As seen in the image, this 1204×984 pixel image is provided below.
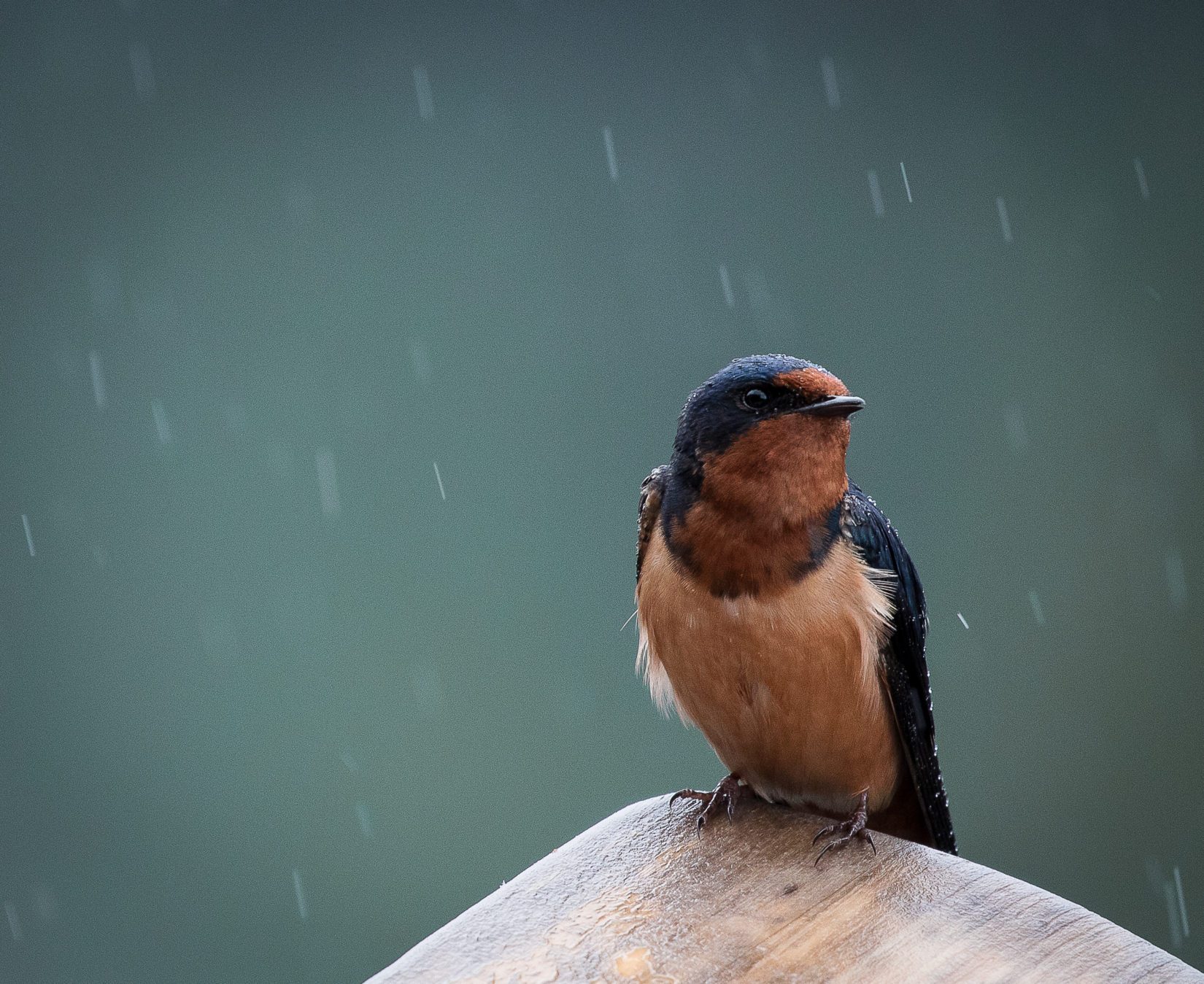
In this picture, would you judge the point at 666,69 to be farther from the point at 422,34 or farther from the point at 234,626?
the point at 234,626

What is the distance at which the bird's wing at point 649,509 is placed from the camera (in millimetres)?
1640

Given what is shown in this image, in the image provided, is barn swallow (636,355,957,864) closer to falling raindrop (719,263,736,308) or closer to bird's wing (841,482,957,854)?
bird's wing (841,482,957,854)

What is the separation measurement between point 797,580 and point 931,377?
10.0ft

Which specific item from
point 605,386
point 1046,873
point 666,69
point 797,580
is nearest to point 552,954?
point 797,580

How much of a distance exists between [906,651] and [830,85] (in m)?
3.03

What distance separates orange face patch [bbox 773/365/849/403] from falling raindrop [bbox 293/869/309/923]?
376 cm

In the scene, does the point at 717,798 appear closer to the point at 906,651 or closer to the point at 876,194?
the point at 906,651

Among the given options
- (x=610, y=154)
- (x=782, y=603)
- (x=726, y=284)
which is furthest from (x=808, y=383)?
(x=610, y=154)

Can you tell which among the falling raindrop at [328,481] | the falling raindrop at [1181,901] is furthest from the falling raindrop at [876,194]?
the falling raindrop at [1181,901]

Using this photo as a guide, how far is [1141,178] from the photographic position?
4.43 metres

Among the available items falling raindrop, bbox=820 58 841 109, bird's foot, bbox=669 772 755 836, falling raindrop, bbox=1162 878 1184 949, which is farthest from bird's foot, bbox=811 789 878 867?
falling raindrop, bbox=1162 878 1184 949

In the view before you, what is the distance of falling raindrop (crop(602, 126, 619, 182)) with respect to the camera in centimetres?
427

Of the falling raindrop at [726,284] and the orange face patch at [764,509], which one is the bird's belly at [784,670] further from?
the falling raindrop at [726,284]

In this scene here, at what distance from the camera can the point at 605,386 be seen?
4297mm
